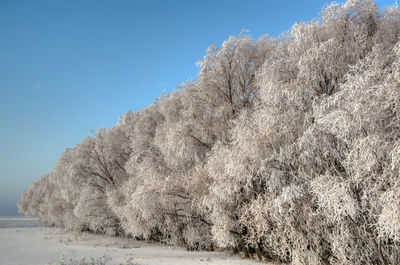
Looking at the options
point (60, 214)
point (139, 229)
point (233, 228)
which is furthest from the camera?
point (60, 214)

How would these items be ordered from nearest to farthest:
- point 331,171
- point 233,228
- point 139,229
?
point 331,171 < point 233,228 < point 139,229

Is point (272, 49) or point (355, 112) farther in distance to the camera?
point (272, 49)

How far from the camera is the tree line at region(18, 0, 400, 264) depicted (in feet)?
24.0

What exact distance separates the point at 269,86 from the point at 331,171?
11.1ft

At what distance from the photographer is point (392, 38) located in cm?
Answer: 994

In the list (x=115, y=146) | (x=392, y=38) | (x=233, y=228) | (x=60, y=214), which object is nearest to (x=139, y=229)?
(x=233, y=228)

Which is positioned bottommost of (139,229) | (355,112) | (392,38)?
(139,229)

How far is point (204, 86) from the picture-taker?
14250 mm

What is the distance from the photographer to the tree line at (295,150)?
732cm

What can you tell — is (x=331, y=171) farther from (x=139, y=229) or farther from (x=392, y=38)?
(x=139, y=229)

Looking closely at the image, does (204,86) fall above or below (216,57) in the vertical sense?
below

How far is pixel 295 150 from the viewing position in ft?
30.7

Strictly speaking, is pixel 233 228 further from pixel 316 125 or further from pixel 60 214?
pixel 60 214

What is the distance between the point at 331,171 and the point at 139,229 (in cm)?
1009
